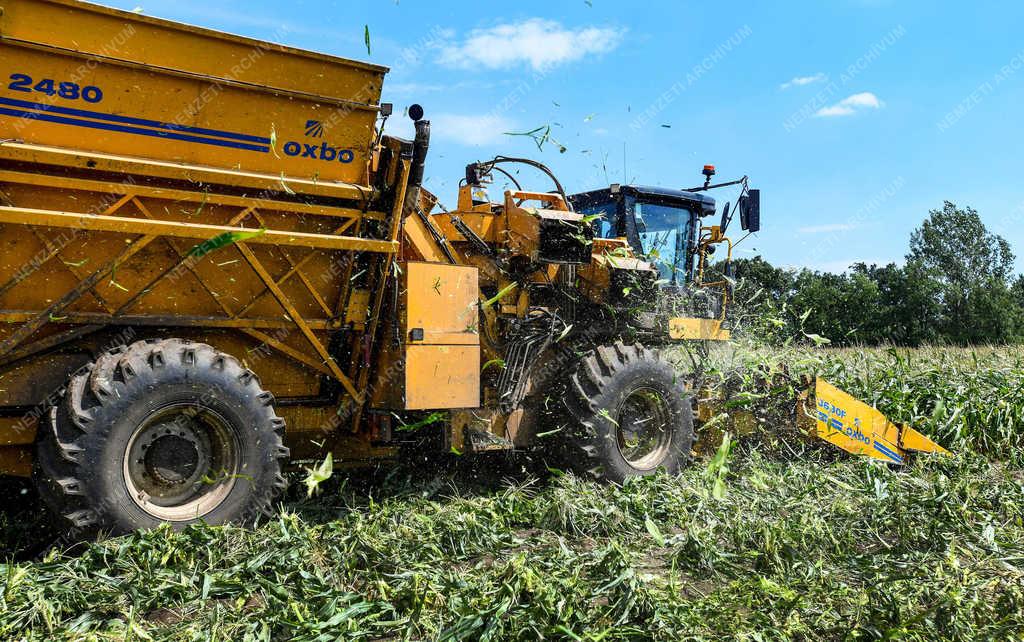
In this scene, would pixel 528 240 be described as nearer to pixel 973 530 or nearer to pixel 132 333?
pixel 132 333

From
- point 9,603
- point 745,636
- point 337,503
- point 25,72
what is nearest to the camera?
point 745,636

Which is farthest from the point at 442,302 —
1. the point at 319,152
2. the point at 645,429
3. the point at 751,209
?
the point at 751,209

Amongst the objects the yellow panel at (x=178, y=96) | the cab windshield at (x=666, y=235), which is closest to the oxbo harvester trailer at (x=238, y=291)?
the yellow panel at (x=178, y=96)

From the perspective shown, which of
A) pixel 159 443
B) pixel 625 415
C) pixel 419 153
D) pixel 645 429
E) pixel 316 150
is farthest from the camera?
pixel 645 429

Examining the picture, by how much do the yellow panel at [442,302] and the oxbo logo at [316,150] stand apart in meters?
0.80

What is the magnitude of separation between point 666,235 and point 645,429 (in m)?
2.59

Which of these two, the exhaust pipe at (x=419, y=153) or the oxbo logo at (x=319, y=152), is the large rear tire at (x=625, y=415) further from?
the oxbo logo at (x=319, y=152)

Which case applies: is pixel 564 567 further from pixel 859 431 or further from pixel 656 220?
pixel 656 220

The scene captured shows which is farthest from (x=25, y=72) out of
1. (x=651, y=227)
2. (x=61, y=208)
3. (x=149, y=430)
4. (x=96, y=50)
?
(x=651, y=227)

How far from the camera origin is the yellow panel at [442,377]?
16.2 ft

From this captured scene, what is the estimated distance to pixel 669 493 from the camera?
5.26 m

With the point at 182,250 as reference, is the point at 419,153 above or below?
above

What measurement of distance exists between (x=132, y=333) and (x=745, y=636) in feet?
11.7

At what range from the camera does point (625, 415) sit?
6.04 m
